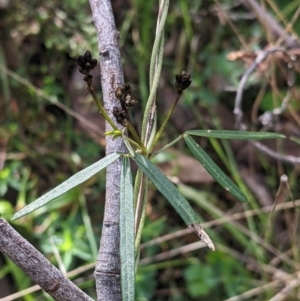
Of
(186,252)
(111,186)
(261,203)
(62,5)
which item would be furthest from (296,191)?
(111,186)

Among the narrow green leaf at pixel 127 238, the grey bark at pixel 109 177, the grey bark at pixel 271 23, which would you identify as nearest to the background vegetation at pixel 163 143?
the grey bark at pixel 271 23

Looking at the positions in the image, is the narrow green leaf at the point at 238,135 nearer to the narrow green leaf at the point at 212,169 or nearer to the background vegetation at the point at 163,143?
the narrow green leaf at the point at 212,169

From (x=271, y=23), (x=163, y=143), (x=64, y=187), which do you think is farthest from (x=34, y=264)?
(x=271, y=23)

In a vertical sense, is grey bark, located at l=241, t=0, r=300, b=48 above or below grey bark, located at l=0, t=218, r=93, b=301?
above

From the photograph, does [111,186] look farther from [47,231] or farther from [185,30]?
[185,30]

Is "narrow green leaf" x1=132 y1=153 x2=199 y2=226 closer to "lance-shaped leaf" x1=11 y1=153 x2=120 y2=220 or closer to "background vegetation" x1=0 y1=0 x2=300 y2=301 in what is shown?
"lance-shaped leaf" x1=11 y1=153 x2=120 y2=220

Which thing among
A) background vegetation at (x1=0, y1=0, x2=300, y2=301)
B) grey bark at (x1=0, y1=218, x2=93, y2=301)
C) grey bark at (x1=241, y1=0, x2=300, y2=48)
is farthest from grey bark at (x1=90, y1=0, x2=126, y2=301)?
grey bark at (x1=241, y1=0, x2=300, y2=48)

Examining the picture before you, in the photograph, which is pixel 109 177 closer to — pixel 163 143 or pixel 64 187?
pixel 64 187
